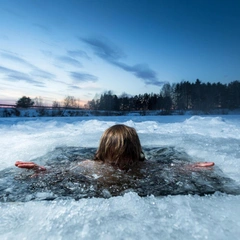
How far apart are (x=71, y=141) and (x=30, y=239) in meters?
3.15

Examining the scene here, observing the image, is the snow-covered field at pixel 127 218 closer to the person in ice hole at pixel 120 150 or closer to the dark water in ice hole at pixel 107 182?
the dark water in ice hole at pixel 107 182

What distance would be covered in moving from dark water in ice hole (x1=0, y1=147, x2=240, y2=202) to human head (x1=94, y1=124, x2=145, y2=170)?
99 millimetres

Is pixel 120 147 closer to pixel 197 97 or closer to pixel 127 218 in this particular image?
pixel 127 218

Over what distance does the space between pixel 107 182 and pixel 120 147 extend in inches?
14.1

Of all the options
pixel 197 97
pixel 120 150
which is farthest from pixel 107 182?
pixel 197 97

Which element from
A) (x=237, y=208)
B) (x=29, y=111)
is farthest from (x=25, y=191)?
(x=29, y=111)

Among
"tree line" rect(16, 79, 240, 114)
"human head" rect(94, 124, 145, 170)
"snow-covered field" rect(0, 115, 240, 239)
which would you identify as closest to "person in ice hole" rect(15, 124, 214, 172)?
"human head" rect(94, 124, 145, 170)

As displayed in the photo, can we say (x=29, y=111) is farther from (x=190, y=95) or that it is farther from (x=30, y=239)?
(x=190, y=95)

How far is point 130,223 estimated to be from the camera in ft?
3.13

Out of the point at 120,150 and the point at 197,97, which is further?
the point at 197,97

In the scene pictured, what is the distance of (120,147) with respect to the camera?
1.83 metres

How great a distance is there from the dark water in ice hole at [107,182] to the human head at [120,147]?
0.32ft

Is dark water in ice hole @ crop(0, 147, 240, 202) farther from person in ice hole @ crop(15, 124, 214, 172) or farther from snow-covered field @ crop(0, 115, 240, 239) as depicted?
snow-covered field @ crop(0, 115, 240, 239)

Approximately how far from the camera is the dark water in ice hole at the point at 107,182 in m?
1.45
